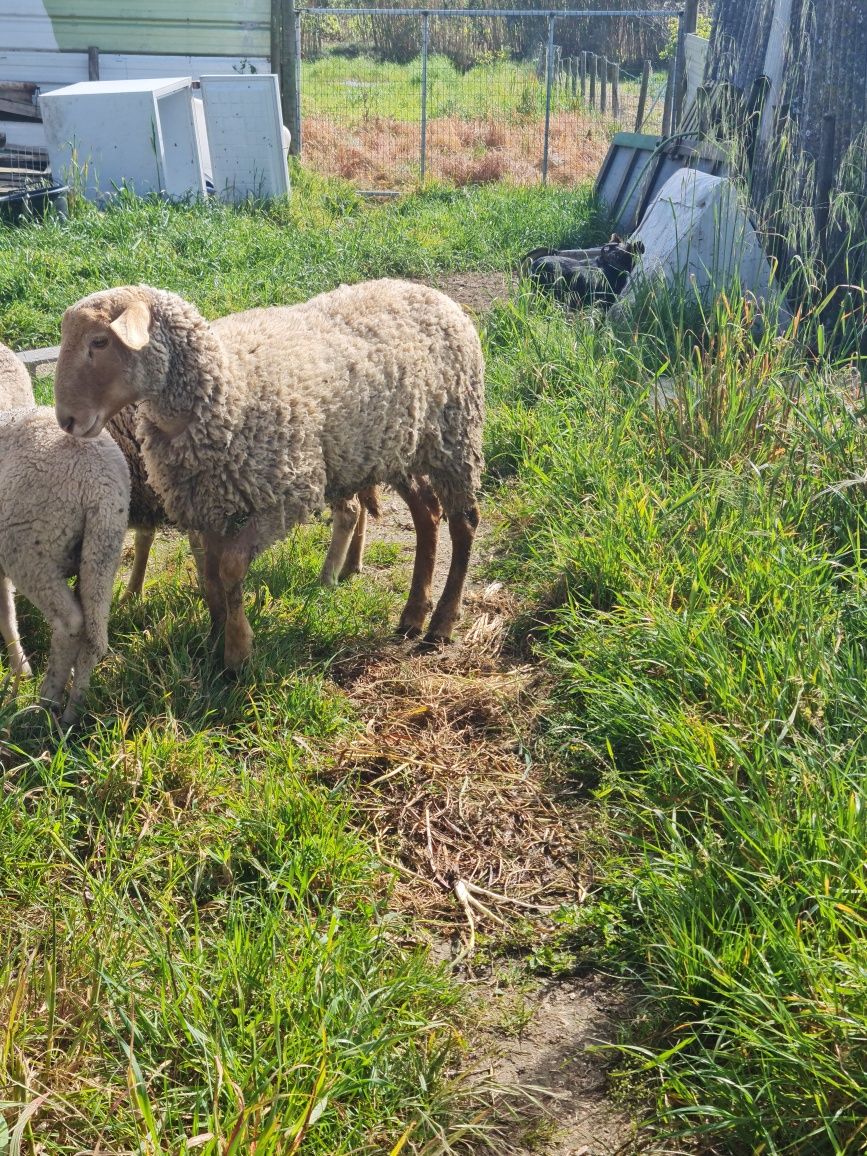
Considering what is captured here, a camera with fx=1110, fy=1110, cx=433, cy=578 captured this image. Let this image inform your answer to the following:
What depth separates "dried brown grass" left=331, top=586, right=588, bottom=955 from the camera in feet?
10.6

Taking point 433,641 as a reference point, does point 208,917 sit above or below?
above

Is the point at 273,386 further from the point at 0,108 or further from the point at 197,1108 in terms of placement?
the point at 0,108

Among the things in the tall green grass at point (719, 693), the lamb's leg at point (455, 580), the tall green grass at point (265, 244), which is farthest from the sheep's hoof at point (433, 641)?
the tall green grass at point (265, 244)

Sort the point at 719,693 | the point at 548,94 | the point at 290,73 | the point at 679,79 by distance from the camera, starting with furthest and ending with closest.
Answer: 1. the point at 548,94
2. the point at 290,73
3. the point at 679,79
4. the point at 719,693

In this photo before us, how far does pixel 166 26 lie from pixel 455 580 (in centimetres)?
1162

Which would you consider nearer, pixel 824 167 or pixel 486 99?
pixel 824 167

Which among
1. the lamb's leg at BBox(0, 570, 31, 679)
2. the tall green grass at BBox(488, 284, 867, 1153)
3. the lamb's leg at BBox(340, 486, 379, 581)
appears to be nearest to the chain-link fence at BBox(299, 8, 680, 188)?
the tall green grass at BBox(488, 284, 867, 1153)

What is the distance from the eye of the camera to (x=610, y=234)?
35.4 feet

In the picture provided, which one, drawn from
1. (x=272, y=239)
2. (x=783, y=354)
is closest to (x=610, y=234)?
(x=272, y=239)

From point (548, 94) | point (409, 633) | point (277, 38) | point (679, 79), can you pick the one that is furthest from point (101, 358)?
point (548, 94)

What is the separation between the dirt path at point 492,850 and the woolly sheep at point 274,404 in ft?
1.63

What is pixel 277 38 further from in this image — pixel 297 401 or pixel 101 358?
pixel 101 358

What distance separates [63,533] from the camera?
12.3 ft

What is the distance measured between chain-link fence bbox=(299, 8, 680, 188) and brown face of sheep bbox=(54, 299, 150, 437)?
34.4ft
